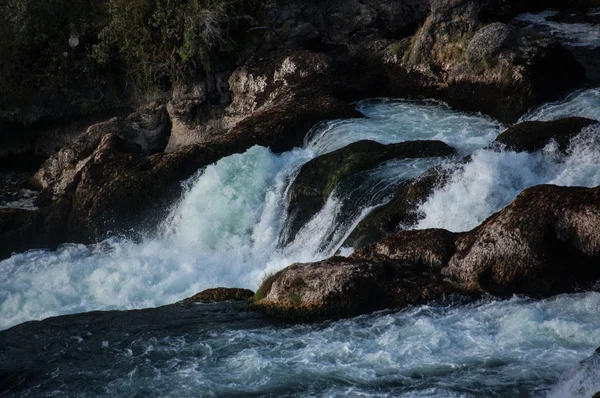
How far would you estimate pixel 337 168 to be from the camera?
15922 mm

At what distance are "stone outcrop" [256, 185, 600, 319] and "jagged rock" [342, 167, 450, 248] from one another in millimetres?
1898

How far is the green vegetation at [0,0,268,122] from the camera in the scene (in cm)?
2228

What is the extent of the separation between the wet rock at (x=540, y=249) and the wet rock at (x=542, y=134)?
113 inches

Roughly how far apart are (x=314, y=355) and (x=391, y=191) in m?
5.01

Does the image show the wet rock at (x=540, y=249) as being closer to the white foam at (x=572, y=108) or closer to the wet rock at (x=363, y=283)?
the wet rock at (x=363, y=283)

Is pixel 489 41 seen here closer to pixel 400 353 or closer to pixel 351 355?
pixel 400 353

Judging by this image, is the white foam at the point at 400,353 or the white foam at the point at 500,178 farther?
the white foam at the point at 500,178

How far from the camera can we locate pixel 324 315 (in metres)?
11.2

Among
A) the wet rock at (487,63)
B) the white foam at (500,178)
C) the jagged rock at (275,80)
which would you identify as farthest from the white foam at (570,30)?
the white foam at (500,178)

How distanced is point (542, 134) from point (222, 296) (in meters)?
6.11

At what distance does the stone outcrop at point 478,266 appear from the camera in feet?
35.7

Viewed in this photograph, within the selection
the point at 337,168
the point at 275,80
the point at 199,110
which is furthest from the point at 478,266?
the point at 199,110

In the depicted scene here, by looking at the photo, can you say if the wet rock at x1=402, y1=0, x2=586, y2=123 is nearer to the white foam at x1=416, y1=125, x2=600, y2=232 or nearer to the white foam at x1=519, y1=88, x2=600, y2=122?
the white foam at x1=519, y1=88, x2=600, y2=122

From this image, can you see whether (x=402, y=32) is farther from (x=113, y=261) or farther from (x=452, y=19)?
(x=113, y=261)
